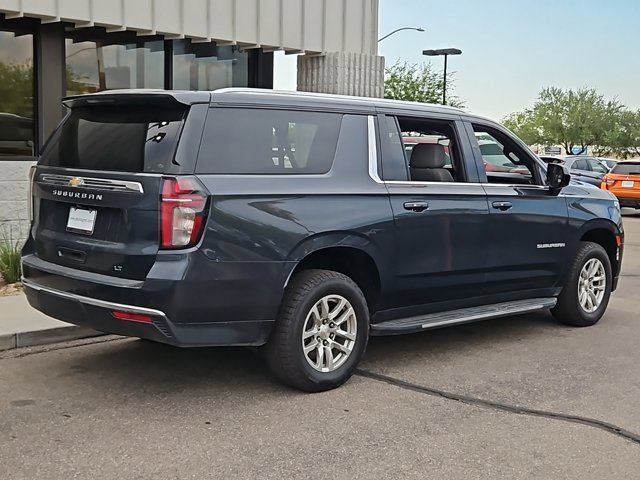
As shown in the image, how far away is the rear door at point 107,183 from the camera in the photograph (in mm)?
4719

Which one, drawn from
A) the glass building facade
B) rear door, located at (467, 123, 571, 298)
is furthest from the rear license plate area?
the glass building facade

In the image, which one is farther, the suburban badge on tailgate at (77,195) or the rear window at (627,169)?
the rear window at (627,169)

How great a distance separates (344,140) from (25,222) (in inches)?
208

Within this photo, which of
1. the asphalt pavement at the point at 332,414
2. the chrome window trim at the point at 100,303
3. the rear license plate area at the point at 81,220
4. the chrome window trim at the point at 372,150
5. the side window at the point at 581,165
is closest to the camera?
the asphalt pavement at the point at 332,414

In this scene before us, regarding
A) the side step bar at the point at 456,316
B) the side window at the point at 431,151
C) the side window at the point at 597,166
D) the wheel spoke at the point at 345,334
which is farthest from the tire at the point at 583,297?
the side window at the point at 597,166

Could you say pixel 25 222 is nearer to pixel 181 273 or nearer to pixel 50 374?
pixel 50 374

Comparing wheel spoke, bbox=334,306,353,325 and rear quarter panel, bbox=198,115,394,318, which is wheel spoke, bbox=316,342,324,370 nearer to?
wheel spoke, bbox=334,306,353,325

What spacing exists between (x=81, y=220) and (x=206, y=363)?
59.5 inches

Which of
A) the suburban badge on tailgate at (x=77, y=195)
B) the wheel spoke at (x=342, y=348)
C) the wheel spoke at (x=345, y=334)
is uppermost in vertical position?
the suburban badge on tailgate at (x=77, y=195)

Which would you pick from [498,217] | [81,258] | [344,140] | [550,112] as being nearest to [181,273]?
[81,258]

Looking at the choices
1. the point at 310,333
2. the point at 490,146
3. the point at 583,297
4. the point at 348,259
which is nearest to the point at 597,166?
the point at 490,146

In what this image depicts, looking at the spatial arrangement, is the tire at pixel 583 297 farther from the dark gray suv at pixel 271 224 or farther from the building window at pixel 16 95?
the building window at pixel 16 95

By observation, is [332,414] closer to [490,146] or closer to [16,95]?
[490,146]

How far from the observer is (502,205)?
647 centimetres
